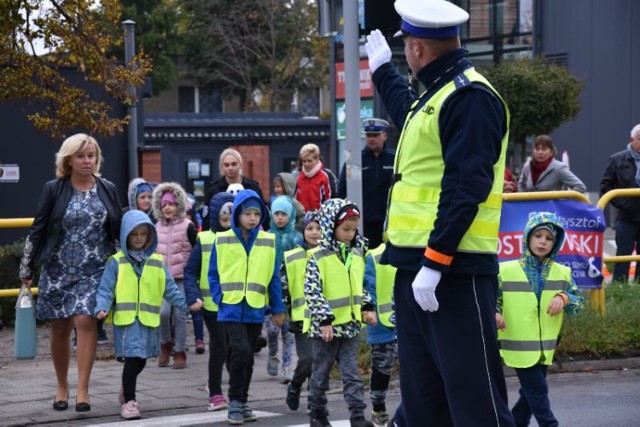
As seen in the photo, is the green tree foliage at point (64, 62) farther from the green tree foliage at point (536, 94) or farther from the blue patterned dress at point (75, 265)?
the green tree foliage at point (536, 94)

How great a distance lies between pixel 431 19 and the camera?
4770 millimetres

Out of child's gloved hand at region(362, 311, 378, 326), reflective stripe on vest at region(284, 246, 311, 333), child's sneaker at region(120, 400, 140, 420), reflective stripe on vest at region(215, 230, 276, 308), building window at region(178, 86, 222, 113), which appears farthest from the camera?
building window at region(178, 86, 222, 113)

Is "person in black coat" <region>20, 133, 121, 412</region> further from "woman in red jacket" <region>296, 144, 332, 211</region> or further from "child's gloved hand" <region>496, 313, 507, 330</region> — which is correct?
"woman in red jacket" <region>296, 144, 332, 211</region>

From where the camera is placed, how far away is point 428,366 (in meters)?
4.86

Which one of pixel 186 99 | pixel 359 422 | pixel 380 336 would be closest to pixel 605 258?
pixel 380 336

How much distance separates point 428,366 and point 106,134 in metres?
10.9

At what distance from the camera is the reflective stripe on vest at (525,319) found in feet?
23.4

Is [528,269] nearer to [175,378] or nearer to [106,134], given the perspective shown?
[175,378]

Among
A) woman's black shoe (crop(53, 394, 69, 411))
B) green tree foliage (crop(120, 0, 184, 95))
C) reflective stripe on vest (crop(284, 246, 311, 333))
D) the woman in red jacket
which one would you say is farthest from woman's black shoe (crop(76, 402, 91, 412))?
green tree foliage (crop(120, 0, 184, 95))

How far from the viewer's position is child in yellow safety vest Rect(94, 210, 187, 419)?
8.22 m

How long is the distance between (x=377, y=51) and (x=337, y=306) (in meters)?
2.56

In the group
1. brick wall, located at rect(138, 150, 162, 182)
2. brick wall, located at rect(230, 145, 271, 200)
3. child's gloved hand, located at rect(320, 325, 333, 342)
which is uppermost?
brick wall, located at rect(230, 145, 271, 200)

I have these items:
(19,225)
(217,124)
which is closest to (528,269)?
(19,225)

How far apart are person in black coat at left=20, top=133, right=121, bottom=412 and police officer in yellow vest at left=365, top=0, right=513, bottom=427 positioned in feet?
12.7
